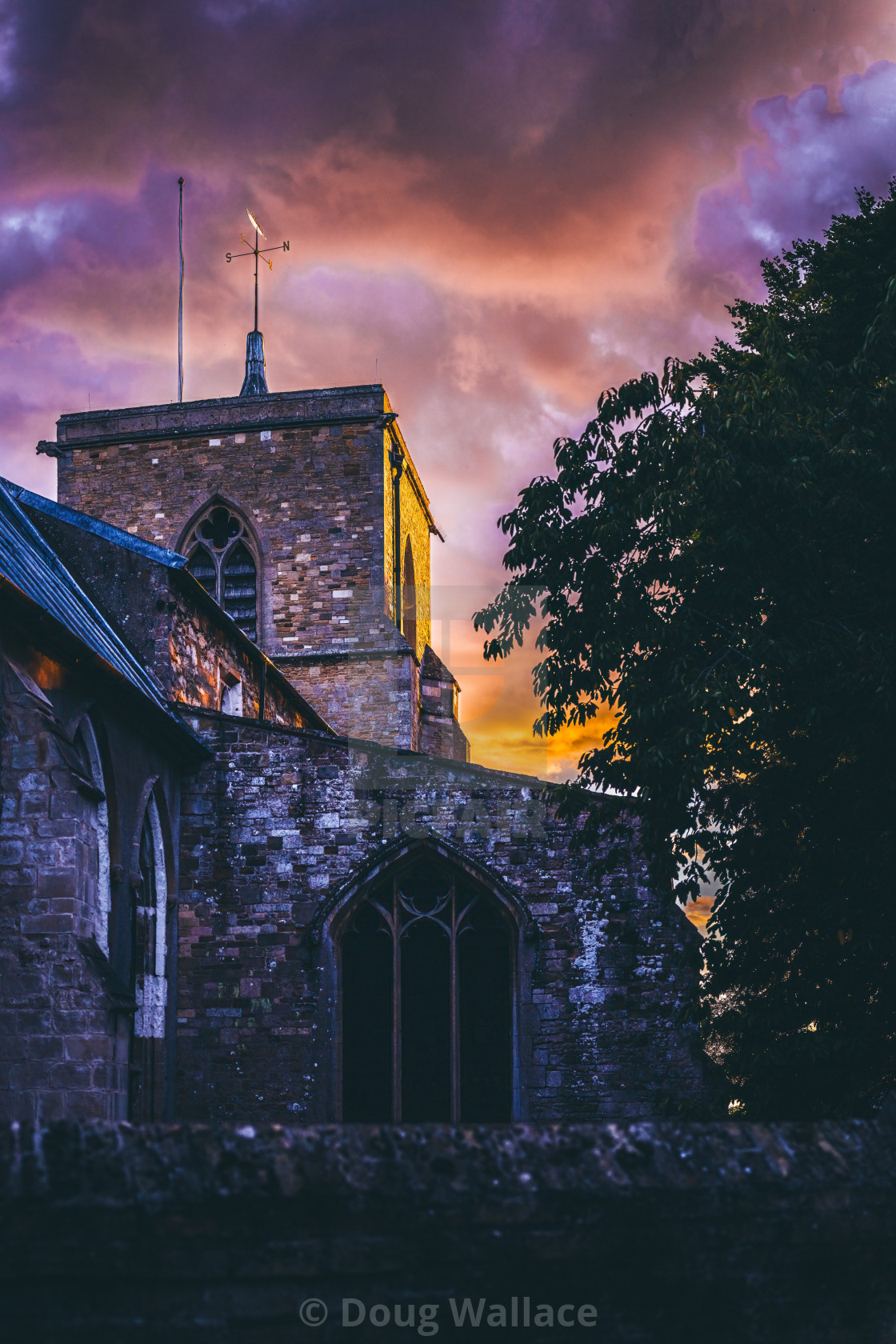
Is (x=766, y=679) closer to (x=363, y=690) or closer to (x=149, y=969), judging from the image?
(x=149, y=969)

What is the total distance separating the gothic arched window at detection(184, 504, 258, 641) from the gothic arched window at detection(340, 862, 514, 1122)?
1185cm

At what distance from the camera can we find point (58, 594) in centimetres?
1185

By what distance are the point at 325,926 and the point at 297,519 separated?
13.1 m

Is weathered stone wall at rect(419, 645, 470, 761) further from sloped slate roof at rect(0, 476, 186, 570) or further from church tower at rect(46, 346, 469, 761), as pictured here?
sloped slate roof at rect(0, 476, 186, 570)

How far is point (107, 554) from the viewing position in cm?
1516

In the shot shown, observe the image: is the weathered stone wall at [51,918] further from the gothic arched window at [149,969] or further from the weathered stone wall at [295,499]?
the weathered stone wall at [295,499]

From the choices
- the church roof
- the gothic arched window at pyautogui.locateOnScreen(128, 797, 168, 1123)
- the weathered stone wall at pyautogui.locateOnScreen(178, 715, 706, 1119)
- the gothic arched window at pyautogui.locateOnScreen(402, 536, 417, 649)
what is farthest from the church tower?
the gothic arched window at pyautogui.locateOnScreen(128, 797, 168, 1123)

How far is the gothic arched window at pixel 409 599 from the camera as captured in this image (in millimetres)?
27328

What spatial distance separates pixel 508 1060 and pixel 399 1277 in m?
9.70

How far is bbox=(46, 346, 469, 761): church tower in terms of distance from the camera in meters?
23.6

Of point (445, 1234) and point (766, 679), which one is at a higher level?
point (766, 679)

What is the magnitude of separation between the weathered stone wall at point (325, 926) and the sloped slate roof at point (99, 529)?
245cm

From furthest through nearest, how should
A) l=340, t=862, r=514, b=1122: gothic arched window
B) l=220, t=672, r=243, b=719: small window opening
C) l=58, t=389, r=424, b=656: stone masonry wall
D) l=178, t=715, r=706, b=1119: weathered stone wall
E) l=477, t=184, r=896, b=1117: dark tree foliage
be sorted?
l=58, t=389, r=424, b=656: stone masonry wall < l=220, t=672, r=243, b=719: small window opening < l=340, t=862, r=514, b=1122: gothic arched window < l=178, t=715, r=706, b=1119: weathered stone wall < l=477, t=184, r=896, b=1117: dark tree foliage

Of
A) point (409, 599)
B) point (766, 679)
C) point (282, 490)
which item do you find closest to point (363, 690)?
point (282, 490)
